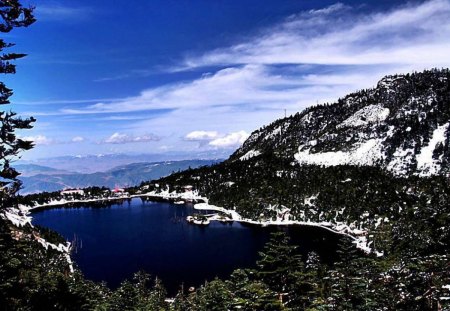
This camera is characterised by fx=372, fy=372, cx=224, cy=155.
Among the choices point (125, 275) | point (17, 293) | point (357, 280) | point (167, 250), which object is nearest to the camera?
point (17, 293)

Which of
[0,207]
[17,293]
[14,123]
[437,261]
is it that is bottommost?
[17,293]

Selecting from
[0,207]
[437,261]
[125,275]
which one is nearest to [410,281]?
[437,261]

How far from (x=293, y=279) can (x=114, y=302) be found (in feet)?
124

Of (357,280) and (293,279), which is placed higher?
(293,279)

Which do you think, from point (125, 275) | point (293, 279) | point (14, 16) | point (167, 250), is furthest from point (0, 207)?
point (167, 250)

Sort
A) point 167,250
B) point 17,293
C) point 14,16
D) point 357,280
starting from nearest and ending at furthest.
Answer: point 14,16, point 17,293, point 357,280, point 167,250

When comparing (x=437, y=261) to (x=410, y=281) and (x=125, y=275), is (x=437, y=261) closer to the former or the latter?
(x=410, y=281)

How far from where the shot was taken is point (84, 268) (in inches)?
6496

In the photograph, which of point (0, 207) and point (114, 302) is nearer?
point (0, 207)

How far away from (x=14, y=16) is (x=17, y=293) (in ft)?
66.6

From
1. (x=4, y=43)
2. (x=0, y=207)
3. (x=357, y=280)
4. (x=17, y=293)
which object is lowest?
(x=357, y=280)

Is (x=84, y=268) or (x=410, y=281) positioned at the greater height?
(x=410, y=281)

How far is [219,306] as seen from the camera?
5044cm

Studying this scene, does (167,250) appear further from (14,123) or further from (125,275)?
(14,123)
